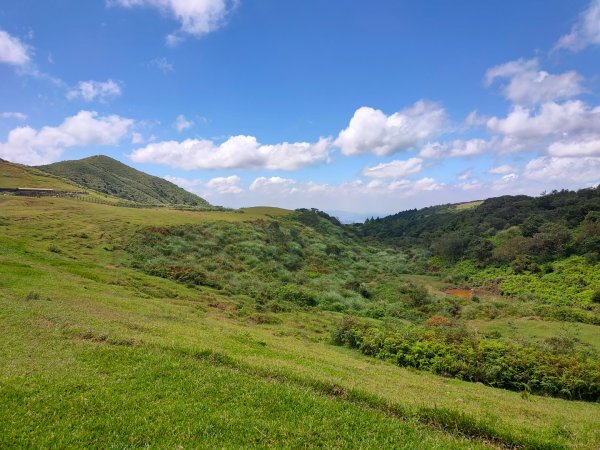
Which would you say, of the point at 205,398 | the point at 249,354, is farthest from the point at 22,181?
the point at 205,398

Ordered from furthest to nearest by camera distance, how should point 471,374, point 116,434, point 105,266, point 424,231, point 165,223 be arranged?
point 424,231 < point 165,223 < point 105,266 < point 471,374 < point 116,434

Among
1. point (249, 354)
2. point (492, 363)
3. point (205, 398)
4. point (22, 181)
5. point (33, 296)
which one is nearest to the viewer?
point (205, 398)

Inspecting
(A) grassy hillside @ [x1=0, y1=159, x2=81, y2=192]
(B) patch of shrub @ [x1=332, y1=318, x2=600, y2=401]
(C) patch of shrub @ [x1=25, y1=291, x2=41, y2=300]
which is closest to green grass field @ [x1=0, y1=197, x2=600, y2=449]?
(C) patch of shrub @ [x1=25, y1=291, x2=41, y2=300]

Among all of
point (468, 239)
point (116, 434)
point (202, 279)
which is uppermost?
point (468, 239)

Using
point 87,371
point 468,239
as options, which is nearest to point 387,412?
point 87,371

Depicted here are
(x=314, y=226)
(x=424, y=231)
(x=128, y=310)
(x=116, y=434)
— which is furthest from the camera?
(x=424, y=231)

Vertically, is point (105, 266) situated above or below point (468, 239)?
below

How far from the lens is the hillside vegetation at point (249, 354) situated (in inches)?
370

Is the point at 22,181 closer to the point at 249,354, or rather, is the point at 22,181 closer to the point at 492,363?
the point at 249,354

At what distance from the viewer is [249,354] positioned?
54.8 ft

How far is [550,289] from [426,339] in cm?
4849

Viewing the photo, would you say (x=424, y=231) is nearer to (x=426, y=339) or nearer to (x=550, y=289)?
(x=550, y=289)

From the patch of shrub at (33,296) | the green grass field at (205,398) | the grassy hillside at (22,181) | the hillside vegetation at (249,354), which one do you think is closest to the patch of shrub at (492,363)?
the hillside vegetation at (249,354)

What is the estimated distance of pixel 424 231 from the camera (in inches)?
5960
